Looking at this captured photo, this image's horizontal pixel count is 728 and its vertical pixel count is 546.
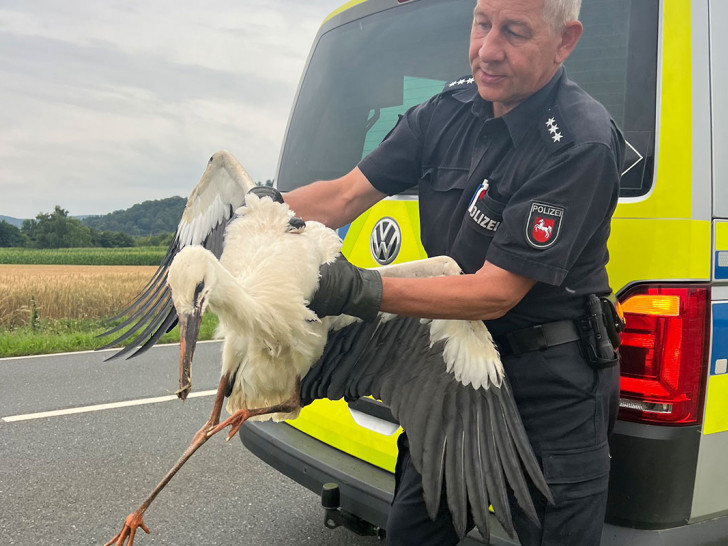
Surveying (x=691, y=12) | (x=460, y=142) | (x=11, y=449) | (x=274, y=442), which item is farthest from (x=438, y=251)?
(x=11, y=449)

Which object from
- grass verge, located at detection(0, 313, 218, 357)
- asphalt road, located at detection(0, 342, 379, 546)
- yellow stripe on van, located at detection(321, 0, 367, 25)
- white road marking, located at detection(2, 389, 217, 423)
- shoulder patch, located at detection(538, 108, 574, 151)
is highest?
yellow stripe on van, located at detection(321, 0, 367, 25)

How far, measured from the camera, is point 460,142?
201cm

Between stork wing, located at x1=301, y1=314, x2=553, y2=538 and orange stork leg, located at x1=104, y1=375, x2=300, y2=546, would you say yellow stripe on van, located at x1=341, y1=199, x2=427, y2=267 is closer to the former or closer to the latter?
stork wing, located at x1=301, y1=314, x2=553, y2=538

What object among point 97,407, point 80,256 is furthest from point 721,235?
point 80,256

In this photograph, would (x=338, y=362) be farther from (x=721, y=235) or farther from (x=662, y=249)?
(x=721, y=235)

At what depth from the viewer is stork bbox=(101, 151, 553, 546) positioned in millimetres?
1653

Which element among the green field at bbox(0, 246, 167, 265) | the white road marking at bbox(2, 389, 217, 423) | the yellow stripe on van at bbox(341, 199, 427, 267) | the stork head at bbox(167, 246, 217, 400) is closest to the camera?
the stork head at bbox(167, 246, 217, 400)

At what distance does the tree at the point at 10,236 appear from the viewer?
38938 millimetres

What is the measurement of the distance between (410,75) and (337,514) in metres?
1.80

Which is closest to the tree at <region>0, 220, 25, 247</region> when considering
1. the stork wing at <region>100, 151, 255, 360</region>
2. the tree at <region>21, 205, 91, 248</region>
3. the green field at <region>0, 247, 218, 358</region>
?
the tree at <region>21, 205, 91, 248</region>

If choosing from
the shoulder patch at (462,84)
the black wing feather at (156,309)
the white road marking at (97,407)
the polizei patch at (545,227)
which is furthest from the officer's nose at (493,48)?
the white road marking at (97,407)

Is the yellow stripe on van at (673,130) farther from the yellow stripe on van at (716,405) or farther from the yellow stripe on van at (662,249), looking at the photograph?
the yellow stripe on van at (716,405)

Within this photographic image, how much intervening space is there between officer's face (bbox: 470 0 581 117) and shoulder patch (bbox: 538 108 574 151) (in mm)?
112

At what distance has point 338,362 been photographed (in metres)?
2.04
